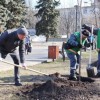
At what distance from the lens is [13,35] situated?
8.52 meters

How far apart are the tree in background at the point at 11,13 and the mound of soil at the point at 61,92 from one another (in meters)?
25.1

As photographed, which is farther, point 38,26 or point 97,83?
A: point 38,26

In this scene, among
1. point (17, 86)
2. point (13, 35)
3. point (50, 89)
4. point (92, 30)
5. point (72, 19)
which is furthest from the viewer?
point (72, 19)

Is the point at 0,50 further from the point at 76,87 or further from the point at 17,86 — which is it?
the point at 76,87

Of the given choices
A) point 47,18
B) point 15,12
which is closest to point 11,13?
point 15,12

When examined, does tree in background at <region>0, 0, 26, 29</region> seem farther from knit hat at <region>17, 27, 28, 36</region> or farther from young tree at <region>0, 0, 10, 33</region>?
knit hat at <region>17, 27, 28, 36</region>

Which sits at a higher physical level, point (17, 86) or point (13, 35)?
point (13, 35)

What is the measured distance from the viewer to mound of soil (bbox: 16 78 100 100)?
751 centimetres

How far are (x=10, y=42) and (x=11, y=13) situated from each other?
28056 mm

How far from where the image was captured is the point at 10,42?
8.62m

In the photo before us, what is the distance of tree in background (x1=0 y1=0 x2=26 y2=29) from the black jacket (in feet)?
79.5

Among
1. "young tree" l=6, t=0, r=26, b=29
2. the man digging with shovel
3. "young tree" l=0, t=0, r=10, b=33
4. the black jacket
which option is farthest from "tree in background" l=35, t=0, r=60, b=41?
the black jacket

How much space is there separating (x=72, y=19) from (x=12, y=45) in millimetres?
61887

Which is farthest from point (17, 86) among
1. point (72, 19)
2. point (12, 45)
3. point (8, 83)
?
point (72, 19)
